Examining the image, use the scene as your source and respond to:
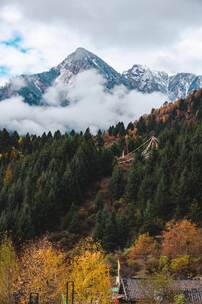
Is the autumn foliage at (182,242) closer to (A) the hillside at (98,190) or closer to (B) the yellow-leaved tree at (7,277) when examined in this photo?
(A) the hillside at (98,190)

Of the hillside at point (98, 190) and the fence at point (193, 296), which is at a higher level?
the hillside at point (98, 190)

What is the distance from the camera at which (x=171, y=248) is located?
12012 cm

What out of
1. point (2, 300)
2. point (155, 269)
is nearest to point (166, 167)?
point (155, 269)

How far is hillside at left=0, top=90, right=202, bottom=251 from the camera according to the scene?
145500 mm

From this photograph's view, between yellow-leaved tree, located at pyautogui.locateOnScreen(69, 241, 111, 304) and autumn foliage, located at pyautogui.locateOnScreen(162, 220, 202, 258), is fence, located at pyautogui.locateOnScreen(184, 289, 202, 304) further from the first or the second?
autumn foliage, located at pyautogui.locateOnScreen(162, 220, 202, 258)

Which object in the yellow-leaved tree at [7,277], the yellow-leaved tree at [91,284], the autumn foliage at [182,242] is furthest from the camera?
the autumn foliage at [182,242]

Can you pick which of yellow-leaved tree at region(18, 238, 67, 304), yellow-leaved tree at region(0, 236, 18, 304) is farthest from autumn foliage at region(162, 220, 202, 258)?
yellow-leaved tree at region(0, 236, 18, 304)

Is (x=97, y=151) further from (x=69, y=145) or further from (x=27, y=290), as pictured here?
(x=27, y=290)

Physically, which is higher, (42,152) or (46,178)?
(42,152)

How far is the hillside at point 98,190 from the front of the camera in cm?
14550

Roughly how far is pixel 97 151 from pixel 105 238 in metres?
53.1

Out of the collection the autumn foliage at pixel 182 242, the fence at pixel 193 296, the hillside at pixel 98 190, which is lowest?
the fence at pixel 193 296

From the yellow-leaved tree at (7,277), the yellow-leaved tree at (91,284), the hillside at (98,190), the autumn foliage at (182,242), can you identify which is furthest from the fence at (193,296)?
the hillside at (98,190)

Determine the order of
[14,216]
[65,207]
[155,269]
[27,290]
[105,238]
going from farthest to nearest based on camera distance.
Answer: [65,207], [14,216], [105,238], [155,269], [27,290]
